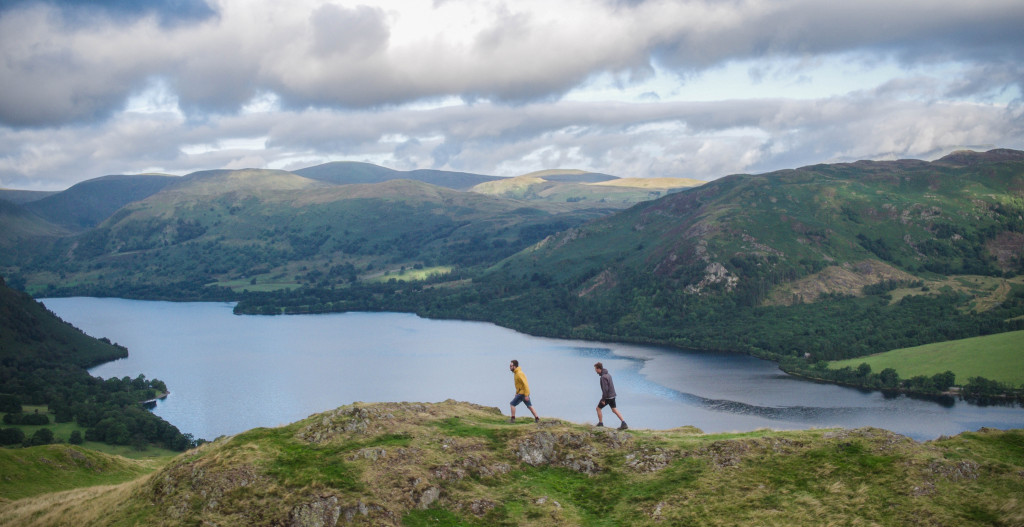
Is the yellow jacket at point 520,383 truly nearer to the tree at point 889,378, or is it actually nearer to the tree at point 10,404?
the tree at point 10,404

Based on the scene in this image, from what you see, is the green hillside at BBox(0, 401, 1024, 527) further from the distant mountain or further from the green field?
the distant mountain

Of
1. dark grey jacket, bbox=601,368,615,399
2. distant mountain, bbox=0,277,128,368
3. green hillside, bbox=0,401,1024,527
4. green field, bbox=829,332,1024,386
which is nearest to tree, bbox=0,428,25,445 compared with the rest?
distant mountain, bbox=0,277,128,368

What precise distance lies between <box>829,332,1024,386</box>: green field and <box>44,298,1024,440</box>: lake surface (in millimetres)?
14609

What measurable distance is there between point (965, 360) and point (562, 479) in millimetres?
146644

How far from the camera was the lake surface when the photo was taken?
115188mm

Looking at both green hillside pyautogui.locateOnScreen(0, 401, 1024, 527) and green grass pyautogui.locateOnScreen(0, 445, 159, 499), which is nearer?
green hillside pyautogui.locateOnScreen(0, 401, 1024, 527)

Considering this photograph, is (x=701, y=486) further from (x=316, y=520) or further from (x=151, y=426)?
(x=151, y=426)

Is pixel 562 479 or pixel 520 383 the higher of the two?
pixel 520 383

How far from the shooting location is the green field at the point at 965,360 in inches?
5374

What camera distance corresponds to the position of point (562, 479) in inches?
1076

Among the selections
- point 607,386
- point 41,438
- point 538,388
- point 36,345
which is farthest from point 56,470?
point 36,345

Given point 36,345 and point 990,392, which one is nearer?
point 990,392

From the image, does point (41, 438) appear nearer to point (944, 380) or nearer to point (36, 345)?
point (36, 345)

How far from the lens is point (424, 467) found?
26.9 meters
